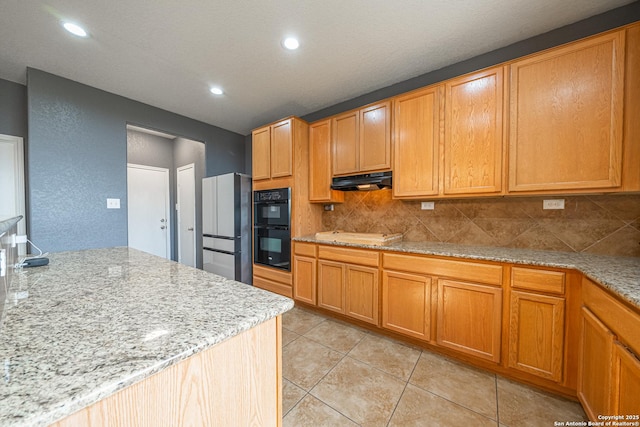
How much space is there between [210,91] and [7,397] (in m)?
3.07

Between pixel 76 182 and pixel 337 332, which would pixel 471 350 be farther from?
pixel 76 182

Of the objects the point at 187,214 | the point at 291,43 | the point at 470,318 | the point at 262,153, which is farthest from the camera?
the point at 187,214

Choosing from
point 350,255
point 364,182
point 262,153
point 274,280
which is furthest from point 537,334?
point 262,153

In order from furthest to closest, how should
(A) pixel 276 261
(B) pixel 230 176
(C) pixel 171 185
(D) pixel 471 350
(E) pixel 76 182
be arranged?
(C) pixel 171 185 → (B) pixel 230 176 → (A) pixel 276 261 → (E) pixel 76 182 → (D) pixel 471 350

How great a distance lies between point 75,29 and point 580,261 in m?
4.01

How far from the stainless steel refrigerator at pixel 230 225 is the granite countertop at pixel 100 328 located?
84.6 inches

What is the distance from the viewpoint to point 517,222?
200cm

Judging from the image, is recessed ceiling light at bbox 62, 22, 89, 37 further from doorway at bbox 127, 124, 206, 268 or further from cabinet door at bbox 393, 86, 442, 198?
cabinet door at bbox 393, 86, 442, 198

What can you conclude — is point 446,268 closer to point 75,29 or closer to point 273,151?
point 273,151

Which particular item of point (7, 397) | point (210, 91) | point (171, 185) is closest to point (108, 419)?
point (7, 397)

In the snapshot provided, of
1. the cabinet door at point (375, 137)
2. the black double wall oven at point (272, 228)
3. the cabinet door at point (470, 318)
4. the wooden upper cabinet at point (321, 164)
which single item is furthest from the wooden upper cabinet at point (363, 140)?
the cabinet door at point (470, 318)

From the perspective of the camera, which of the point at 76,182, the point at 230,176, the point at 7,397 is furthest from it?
the point at 230,176

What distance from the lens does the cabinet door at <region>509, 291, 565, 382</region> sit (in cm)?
148

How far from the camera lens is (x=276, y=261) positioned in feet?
9.86
